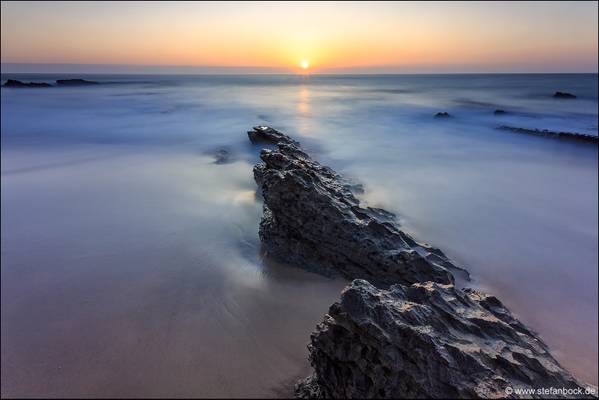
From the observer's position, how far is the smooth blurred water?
12.1ft

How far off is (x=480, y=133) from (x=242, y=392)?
20.0 meters

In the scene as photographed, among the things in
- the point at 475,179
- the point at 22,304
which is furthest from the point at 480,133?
the point at 22,304

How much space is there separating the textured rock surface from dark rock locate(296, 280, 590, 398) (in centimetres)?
134

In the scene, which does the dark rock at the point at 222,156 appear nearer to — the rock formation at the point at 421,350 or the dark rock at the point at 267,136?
the dark rock at the point at 267,136

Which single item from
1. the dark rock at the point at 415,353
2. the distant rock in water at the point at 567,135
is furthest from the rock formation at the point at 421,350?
the distant rock in water at the point at 567,135

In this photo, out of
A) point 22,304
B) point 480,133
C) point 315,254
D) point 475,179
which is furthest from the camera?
point 480,133

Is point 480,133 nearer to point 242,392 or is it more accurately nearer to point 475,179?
point 475,179

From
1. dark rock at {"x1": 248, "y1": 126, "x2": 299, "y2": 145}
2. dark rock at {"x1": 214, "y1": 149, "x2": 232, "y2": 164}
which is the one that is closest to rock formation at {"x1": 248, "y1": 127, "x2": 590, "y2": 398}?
dark rock at {"x1": 248, "y1": 126, "x2": 299, "y2": 145}

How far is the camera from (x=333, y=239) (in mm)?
4852

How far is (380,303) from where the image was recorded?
8.96ft

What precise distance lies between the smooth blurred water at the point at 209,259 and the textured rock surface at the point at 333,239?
322mm

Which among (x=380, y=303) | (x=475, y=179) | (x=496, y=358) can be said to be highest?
(x=380, y=303)

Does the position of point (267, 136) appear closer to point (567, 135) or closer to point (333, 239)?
point (333, 239)

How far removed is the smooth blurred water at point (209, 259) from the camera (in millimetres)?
3674
